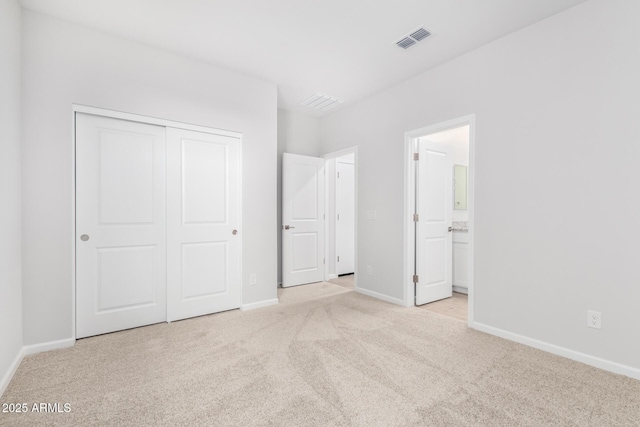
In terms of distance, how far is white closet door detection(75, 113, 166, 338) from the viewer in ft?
8.82

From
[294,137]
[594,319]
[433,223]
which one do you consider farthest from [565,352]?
[294,137]

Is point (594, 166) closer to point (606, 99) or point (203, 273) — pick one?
point (606, 99)

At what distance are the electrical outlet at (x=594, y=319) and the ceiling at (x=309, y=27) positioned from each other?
7.77 feet

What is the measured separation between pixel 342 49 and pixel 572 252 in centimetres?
271

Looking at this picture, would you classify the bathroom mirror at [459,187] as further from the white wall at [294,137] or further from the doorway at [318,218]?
the white wall at [294,137]

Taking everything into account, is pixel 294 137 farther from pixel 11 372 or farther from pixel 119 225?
pixel 11 372

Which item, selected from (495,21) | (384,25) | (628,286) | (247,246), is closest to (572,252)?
(628,286)

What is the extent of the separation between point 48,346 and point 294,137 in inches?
149

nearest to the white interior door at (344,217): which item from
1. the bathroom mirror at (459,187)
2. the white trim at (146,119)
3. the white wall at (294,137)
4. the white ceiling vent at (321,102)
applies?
the white wall at (294,137)

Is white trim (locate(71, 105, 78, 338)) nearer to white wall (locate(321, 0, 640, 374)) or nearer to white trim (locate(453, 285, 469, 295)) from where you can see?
white wall (locate(321, 0, 640, 374))

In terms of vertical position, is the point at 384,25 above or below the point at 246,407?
above

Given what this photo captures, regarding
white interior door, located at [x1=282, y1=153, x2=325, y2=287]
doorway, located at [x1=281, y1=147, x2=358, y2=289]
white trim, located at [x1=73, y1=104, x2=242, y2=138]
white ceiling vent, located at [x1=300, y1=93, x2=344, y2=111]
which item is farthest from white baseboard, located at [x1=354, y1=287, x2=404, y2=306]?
white ceiling vent, located at [x1=300, y1=93, x2=344, y2=111]

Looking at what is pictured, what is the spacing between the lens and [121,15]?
8.25 feet

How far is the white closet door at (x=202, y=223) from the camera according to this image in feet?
10.3
